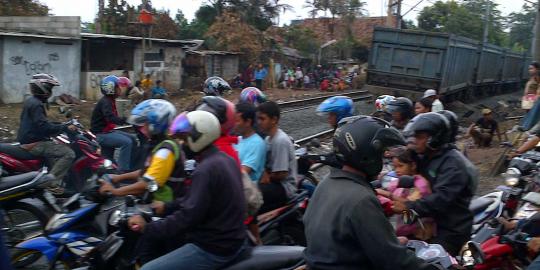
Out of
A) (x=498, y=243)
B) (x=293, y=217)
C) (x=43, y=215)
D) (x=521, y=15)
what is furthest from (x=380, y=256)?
(x=521, y=15)

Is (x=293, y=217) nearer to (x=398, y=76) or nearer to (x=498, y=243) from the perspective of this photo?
(x=498, y=243)

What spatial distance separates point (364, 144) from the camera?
2.50 meters

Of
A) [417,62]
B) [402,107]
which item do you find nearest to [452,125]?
[402,107]

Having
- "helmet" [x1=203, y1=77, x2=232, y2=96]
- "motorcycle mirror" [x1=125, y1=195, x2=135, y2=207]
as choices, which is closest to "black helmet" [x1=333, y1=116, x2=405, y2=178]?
"motorcycle mirror" [x1=125, y1=195, x2=135, y2=207]

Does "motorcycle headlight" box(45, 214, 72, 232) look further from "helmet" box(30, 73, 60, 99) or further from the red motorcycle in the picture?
"helmet" box(30, 73, 60, 99)

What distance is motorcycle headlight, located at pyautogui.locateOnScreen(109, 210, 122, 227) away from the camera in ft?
13.3

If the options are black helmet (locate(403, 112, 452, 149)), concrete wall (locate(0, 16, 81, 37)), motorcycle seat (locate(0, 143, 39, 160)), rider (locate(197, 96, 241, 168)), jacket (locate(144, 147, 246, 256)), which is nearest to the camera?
jacket (locate(144, 147, 246, 256))

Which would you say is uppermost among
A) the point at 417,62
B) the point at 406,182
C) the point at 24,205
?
the point at 417,62

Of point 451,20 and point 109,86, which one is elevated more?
point 451,20

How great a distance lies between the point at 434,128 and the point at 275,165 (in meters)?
1.68

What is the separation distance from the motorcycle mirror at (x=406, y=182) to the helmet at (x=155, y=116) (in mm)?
1873

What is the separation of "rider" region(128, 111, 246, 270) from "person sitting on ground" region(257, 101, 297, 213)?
162cm

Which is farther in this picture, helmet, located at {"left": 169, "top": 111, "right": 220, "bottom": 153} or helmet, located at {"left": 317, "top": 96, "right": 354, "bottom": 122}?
helmet, located at {"left": 317, "top": 96, "right": 354, "bottom": 122}

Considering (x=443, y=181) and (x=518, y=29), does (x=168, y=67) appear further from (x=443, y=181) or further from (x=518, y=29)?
(x=518, y=29)
